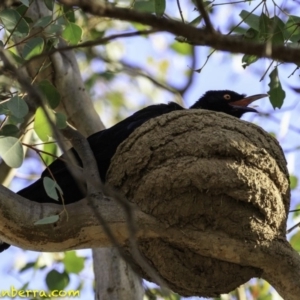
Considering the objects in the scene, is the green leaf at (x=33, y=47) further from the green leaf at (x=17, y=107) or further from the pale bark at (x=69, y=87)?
the pale bark at (x=69, y=87)

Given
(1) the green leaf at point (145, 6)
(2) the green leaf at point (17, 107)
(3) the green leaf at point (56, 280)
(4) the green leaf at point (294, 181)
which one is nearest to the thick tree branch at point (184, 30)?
(2) the green leaf at point (17, 107)

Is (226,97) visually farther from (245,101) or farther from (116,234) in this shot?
(116,234)

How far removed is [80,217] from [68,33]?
1513 mm

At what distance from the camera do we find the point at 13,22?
4797 mm

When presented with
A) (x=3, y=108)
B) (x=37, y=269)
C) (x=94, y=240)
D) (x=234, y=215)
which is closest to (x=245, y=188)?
A: (x=234, y=215)

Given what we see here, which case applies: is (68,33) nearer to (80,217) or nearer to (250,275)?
(80,217)

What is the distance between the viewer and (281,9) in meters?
4.91

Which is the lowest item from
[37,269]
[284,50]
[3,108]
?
[284,50]

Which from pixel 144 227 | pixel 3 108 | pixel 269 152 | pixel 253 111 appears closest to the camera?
pixel 3 108

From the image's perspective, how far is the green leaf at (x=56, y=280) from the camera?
21.2 feet

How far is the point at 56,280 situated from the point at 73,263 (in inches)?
17.5

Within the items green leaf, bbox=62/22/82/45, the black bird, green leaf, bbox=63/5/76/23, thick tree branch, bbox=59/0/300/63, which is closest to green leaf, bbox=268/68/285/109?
the black bird

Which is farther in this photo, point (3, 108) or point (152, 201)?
point (152, 201)

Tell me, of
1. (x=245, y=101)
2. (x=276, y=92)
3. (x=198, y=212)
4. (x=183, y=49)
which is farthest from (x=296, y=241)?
(x=183, y=49)
